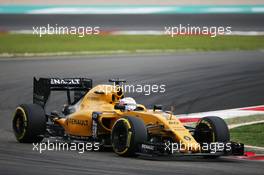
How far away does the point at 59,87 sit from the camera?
1772cm

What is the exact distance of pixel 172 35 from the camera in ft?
160

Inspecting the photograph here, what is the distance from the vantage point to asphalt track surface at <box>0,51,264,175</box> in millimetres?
13466

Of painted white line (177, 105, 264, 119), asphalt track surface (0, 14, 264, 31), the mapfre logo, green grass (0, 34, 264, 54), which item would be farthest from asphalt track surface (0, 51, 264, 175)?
asphalt track surface (0, 14, 264, 31)

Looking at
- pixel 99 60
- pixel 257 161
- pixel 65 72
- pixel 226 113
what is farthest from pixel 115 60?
pixel 257 161

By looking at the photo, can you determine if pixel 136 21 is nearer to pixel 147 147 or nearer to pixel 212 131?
pixel 212 131

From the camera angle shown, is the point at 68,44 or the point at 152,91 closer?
the point at 152,91

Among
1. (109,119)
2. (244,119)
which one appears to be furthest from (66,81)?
(244,119)

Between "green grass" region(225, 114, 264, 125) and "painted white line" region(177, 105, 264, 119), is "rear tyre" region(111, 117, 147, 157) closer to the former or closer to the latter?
"green grass" region(225, 114, 264, 125)

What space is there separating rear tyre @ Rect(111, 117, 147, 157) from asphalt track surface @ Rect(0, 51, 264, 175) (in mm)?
175

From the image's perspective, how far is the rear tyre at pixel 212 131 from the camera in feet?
49.6

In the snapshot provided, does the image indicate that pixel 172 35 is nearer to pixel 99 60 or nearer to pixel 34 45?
pixel 34 45

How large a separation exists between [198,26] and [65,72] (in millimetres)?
21306

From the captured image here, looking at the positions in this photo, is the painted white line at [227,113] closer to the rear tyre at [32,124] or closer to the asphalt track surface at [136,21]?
the rear tyre at [32,124]

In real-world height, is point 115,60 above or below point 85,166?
above
